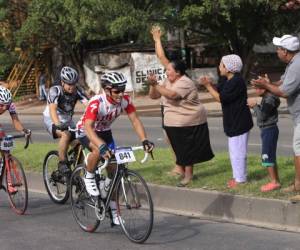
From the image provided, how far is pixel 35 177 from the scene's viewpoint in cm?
1020

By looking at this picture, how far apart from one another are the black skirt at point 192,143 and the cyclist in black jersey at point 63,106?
4.33 ft

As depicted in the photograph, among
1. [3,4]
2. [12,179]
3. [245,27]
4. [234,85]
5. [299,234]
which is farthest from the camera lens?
[3,4]

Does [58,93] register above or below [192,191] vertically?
above

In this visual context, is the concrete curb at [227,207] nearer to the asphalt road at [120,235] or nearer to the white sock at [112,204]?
the asphalt road at [120,235]

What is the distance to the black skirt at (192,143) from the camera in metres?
8.21

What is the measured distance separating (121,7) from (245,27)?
5424 millimetres

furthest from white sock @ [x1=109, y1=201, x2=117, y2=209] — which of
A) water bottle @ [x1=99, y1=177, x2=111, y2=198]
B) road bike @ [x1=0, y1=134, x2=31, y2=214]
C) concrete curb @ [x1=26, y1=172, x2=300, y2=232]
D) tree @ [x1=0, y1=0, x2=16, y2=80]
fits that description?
tree @ [x1=0, y1=0, x2=16, y2=80]

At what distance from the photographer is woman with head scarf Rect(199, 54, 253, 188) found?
7.65m

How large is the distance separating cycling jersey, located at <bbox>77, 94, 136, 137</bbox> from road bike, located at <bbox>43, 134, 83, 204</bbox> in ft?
5.37

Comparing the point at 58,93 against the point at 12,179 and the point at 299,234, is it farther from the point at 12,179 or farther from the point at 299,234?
the point at 299,234

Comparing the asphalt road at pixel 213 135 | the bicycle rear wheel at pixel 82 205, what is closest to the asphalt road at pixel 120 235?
the bicycle rear wheel at pixel 82 205

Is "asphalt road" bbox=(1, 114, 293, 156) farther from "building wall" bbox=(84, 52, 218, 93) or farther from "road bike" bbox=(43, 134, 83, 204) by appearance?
A: "building wall" bbox=(84, 52, 218, 93)

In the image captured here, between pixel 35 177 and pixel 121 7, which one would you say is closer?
pixel 35 177

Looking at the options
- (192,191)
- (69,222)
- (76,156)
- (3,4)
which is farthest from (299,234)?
(3,4)
